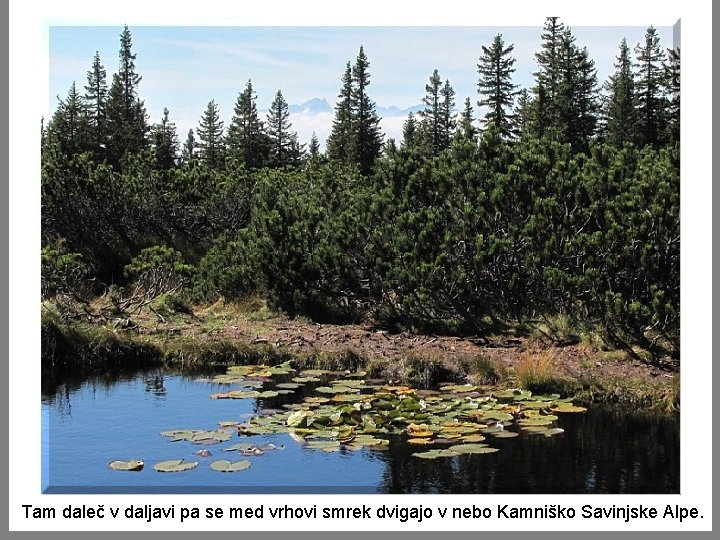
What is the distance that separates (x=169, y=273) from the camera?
57.9 ft

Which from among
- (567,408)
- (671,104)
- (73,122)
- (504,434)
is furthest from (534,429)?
(73,122)

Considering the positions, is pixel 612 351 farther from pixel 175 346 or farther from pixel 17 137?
pixel 17 137

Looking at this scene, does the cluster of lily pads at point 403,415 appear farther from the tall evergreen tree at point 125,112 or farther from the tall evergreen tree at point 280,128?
the tall evergreen tree at point 280,128

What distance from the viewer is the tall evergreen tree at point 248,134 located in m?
43.1

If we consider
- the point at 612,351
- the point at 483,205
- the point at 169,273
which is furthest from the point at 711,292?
the point at 169,273

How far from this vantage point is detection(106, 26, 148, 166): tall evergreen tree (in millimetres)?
36562

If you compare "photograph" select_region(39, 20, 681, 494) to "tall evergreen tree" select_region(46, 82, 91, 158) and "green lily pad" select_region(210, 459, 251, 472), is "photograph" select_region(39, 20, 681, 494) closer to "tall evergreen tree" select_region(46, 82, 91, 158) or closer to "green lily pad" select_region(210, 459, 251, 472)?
"green lily pad" select_region(210, 459, 251, 472)

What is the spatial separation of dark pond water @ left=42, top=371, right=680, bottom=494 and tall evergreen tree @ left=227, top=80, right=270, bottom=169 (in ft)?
107

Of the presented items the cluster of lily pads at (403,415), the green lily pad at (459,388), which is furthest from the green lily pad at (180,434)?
the green lily pad at (459,388)

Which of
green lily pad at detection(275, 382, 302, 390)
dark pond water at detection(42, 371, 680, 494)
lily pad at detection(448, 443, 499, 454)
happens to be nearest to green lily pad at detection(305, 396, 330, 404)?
dark pond water at detection(42, 371, 680, 494)

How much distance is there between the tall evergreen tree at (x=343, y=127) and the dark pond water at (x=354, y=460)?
3015 centimetres

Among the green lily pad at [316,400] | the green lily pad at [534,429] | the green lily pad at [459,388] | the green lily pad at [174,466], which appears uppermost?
the green lily pad at [459,388]

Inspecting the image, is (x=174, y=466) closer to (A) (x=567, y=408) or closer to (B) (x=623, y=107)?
(A) (x=567, y=408)

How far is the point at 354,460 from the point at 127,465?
1956mm
